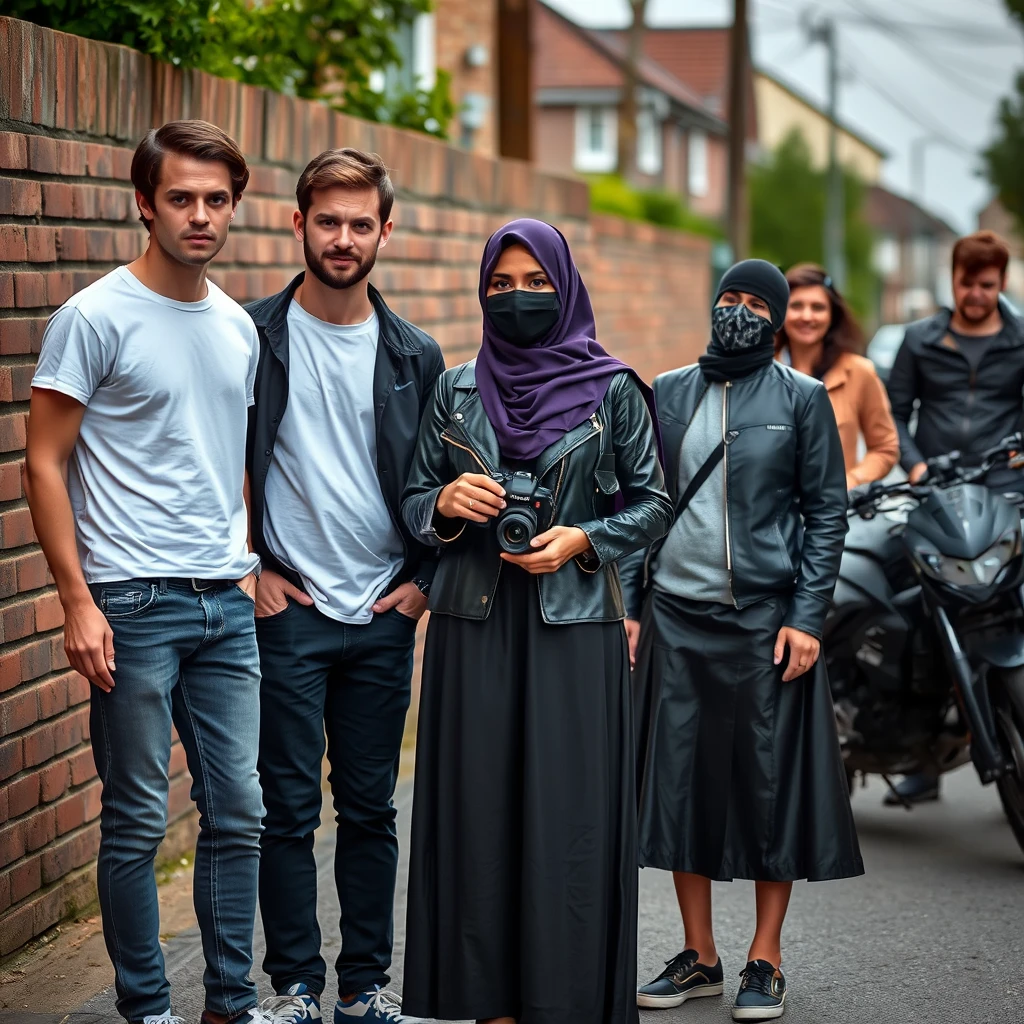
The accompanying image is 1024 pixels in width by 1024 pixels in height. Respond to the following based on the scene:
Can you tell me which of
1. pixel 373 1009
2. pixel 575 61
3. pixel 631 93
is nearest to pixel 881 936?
pixel 373 1009

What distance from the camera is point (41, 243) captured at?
14.8 ft

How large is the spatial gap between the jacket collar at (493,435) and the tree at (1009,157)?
48080 millimetres

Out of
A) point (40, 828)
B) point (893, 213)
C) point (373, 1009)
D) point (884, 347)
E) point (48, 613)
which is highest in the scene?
point (893, 213)

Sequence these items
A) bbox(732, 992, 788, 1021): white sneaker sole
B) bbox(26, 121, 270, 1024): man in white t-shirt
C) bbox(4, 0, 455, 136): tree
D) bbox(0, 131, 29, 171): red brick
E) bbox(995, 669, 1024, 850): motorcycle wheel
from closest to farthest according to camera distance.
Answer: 1. bbox(26, 121, 270, 1024): man in white t-shirt
2. bbox(0, 131, 29, 171): red brick
3. bbox(732, 992, 788, 1021): white sneaker sole
4. bbox(4, 0, 455, 136): tree
5. bbox(995, 669, 1024, 850): motorcycle wheel

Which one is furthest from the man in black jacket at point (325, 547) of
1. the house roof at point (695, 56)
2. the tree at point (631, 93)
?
the house roof at point (695, 56)

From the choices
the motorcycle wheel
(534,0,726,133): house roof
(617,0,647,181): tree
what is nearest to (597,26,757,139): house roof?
(534,0,726,133): house roof

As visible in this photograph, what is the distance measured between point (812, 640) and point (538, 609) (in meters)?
0.97

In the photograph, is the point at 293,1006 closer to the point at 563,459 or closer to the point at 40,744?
the point at 40,744

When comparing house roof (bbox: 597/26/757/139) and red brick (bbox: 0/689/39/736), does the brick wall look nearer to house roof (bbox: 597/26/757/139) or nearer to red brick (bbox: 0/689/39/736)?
red brick (bbox: 0/689/39/736)

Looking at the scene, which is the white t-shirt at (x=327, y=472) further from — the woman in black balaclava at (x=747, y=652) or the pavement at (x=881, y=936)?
the pavement at (x=881, y=936)

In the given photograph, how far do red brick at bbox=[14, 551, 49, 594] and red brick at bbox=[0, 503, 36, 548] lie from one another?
42mm

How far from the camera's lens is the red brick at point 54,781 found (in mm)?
4629

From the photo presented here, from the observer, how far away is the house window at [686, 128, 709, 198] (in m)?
55.4

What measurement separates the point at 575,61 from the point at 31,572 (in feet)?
158
